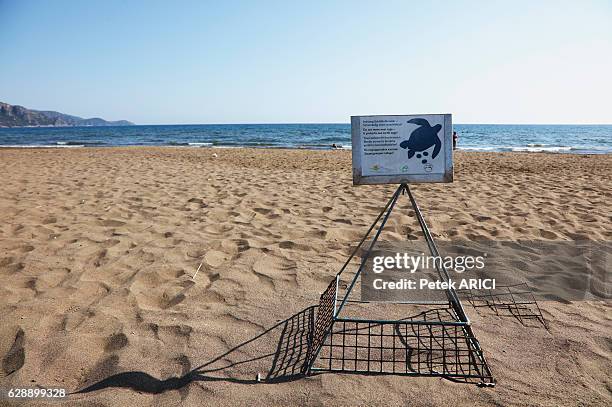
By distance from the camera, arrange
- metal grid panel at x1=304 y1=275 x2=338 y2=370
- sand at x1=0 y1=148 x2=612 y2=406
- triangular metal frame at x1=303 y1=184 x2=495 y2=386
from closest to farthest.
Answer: sand at x1=0 y1=148 x2=612 y2=406 < triangular metal frame at x1=303 y1=184 x2=495 y2=386 < metal grid panel at x1=304 y1=275 x2=338 y2=370

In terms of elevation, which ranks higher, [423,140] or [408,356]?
[423,140]

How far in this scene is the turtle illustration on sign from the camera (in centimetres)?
259

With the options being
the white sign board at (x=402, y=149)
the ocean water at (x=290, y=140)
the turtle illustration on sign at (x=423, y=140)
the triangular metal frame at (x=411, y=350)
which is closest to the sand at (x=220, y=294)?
the triangular metal frame at (x=411, y=350)

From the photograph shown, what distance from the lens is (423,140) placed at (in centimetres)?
260

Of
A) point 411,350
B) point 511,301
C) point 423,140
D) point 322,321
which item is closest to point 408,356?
point 411,350

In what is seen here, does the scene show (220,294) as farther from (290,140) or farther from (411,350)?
(290,140)

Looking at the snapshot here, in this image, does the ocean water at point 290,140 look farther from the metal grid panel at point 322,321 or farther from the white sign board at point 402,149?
the white sign board at point 402,149

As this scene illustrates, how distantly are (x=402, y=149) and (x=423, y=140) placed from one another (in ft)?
0.53

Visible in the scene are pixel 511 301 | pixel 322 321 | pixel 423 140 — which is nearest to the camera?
pixel 423 140

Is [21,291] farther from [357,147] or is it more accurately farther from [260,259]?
[357,147]

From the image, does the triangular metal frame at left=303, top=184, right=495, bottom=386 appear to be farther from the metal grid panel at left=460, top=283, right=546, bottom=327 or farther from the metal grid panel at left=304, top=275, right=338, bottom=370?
the metal grid panel at left=460, top=283, right=546, bottom=327

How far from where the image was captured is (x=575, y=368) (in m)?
2.49

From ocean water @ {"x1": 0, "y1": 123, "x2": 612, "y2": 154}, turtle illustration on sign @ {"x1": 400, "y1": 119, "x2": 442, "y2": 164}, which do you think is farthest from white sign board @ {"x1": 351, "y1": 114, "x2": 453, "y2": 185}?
ocean water @ {"x1": 0, "y1": 123, "x2": 612, "y2": 154}

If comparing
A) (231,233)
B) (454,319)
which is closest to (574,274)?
(454,319)
